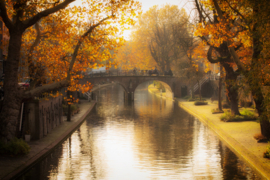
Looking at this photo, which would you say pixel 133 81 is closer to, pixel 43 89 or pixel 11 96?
pixel 43 89

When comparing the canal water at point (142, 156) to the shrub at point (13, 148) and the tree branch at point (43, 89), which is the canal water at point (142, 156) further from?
the tree branch at point (43, 89)

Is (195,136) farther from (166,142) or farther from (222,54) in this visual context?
(222,54)

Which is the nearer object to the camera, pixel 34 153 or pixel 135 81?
pixel 34 153

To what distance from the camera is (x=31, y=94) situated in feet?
51.9

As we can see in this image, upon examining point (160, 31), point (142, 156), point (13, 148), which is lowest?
point (142, 156)

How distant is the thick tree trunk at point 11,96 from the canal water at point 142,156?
2157 mm

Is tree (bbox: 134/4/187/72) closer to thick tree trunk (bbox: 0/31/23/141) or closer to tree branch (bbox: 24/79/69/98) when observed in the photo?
tree branch (bbox: 24/79/69/98)

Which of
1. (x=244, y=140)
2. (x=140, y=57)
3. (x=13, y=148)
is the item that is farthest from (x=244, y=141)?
(x=140, y=57)

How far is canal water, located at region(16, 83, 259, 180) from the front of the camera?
13.2 meters

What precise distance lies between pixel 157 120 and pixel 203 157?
14.4 m

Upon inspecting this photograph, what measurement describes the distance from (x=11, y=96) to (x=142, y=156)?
6608 mm

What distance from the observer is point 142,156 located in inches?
644

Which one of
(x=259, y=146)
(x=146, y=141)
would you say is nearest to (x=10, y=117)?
(x=146, y=141)

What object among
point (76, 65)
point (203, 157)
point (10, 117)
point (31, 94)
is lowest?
point (203, 157)
